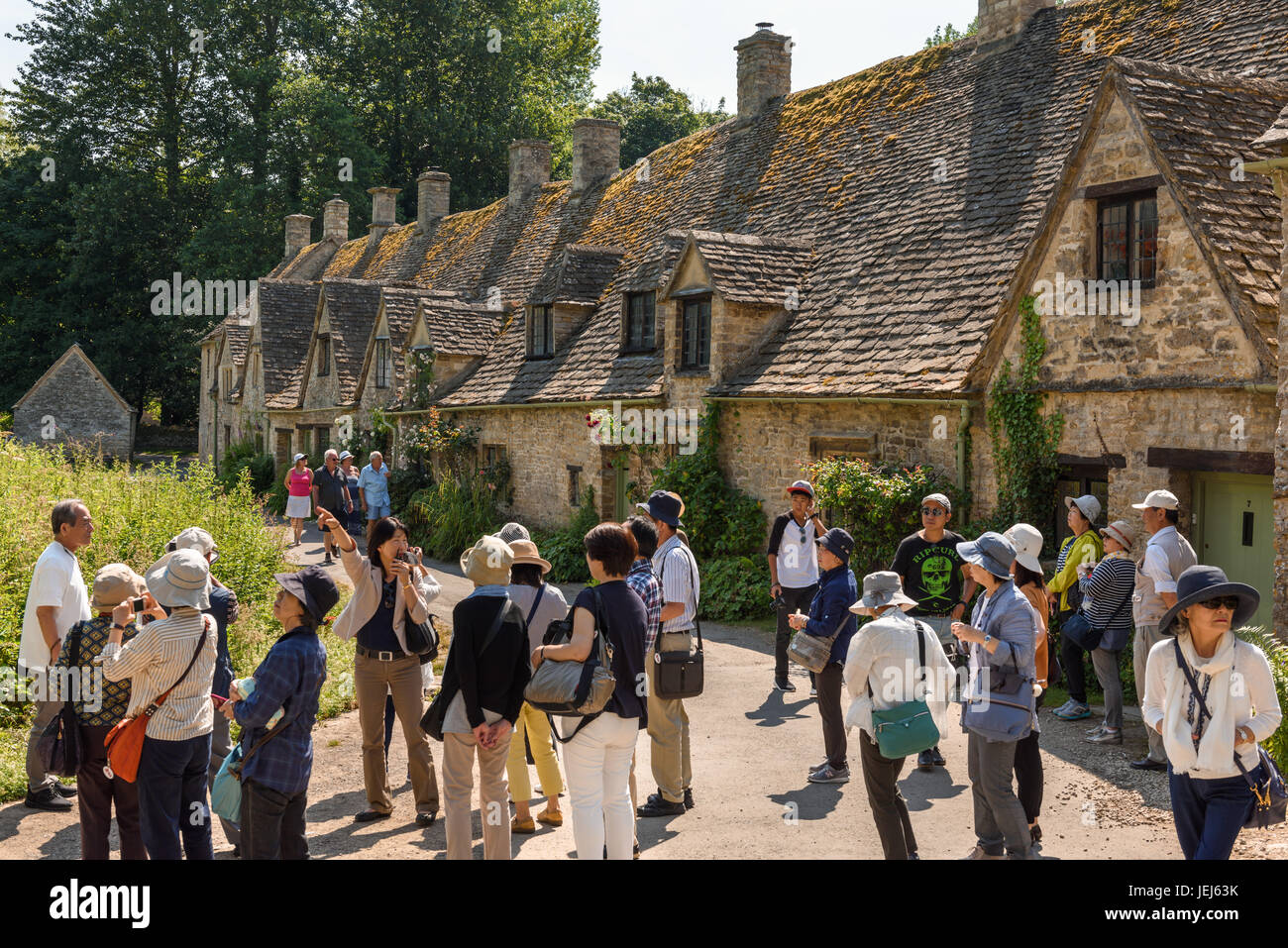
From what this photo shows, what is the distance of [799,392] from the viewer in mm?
14820

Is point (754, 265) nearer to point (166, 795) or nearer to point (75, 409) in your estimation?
point (166, 795)

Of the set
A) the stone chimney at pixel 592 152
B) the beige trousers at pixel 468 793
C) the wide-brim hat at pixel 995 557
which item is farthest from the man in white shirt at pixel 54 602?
the stone chimney at pixel 592 152

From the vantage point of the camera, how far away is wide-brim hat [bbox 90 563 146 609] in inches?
234

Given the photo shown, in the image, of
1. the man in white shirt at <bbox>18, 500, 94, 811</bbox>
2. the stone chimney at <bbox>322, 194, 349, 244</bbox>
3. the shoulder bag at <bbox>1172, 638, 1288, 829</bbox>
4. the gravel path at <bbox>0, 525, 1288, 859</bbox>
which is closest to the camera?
the shoulder bag at <bbox>1172, 638, 1288, 829</bbox>

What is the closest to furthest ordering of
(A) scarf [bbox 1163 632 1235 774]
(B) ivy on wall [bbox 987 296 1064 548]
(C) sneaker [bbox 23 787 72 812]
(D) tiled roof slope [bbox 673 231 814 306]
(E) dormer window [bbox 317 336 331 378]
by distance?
(A) scarf [bbox 1163 632 1235 774], (C) sneaker [bbox 23 787 72 812], (B) ivy on wall [bbox 987 296 1064 548], (D) tiled roof slope [bbox 673 231 814 306], (E) dormer window [bbox 317 336 331 378]

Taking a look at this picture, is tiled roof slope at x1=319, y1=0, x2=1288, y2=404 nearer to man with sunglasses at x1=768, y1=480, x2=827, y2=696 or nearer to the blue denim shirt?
man with sunglasses at x1=768, y1=480, x2=827, y2=696

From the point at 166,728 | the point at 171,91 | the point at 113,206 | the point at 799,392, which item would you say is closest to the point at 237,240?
the point at 113,206

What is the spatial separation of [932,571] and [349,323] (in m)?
25.7

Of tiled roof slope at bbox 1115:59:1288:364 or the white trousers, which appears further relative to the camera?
tiled roof slope at bbox 1115:59:1288:364

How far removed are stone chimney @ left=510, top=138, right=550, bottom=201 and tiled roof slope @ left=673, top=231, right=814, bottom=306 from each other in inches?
679

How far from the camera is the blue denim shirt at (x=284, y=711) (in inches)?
218

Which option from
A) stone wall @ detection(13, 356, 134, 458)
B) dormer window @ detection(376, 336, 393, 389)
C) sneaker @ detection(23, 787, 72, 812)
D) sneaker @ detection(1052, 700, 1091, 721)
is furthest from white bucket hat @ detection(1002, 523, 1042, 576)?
stone wall @ detection(13, 356, 134, 458)

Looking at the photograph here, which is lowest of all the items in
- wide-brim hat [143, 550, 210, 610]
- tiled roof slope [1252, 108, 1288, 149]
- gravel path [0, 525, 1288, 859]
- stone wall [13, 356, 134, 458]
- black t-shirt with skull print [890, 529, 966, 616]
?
gravel path [0, 525, 1288, 859]

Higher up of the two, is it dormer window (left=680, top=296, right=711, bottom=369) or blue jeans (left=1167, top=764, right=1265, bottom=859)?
dormer window (left=680, top=296, right=711, bottom=369)
